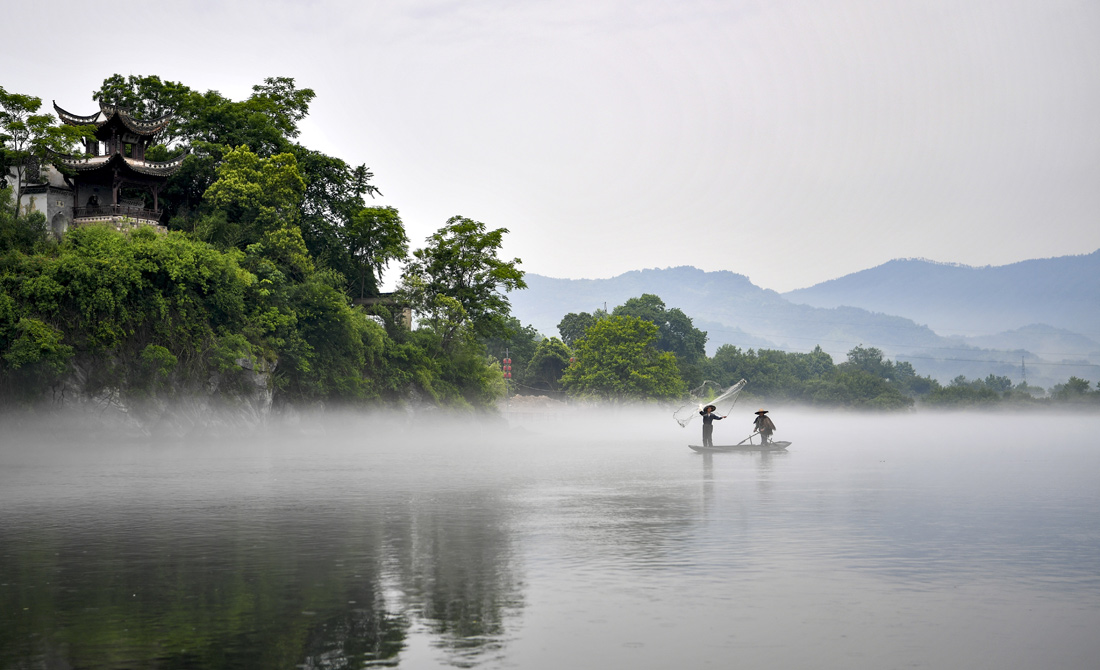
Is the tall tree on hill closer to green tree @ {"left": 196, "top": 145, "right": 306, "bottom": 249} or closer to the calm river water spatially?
green tree @ {"left": 196, "top": 145, "right": 306, "bottom": 249}

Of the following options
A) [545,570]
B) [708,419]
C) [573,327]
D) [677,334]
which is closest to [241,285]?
[708,419]

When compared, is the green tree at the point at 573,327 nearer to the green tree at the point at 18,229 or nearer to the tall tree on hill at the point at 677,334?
the tall tree on hill at the point at 677,334

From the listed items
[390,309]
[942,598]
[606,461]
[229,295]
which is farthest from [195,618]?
[390,309]

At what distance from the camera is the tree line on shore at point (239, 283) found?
49406mm

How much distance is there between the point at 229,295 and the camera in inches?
2223

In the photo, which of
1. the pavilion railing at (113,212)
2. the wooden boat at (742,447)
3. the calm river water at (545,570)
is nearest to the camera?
the calm river water at (545,570)

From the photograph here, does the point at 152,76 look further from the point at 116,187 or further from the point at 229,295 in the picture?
the point at 229,295

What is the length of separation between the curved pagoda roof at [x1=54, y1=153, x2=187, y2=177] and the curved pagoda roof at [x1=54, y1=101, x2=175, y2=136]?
2.19 meters

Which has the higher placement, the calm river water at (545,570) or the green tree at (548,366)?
the green tree at (548,366)

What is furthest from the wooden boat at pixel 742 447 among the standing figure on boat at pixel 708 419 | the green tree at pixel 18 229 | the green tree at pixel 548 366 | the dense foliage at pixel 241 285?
the green tree at pixel 548 366

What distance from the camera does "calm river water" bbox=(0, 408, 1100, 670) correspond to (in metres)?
12.0

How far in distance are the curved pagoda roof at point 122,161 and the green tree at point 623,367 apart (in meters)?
66.4

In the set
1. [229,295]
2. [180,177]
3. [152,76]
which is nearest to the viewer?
[229,295]

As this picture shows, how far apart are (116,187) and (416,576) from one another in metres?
53.1
